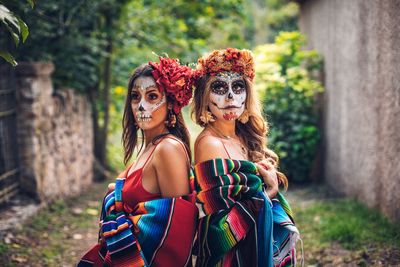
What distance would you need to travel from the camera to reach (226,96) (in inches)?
115

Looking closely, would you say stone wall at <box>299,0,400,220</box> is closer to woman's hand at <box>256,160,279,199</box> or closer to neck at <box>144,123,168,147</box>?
woman's hand at <box>256,160,279,199</box>

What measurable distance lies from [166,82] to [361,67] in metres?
3.36

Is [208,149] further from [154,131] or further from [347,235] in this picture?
[347,235]

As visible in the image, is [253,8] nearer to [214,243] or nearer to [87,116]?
[87,116]

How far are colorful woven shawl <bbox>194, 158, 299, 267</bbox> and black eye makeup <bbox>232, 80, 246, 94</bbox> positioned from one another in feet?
1.48

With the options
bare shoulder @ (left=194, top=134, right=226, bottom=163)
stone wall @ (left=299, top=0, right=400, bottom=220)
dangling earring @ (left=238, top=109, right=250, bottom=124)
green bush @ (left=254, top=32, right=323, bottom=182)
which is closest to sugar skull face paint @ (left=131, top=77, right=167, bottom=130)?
bare shoulder @ (left=194, top=134, right=226, bottom=163)

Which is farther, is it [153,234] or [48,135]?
[48,135]

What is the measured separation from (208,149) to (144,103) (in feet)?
1.44

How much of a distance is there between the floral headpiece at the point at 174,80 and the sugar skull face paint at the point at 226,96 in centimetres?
16

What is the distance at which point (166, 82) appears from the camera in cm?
280

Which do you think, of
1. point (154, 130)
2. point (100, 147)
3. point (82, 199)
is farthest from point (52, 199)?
point (154, 130)

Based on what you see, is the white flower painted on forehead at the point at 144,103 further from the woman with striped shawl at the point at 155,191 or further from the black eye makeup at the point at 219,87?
the black eye makeup at the point at 219,87

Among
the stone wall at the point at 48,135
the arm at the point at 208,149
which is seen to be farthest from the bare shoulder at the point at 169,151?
the stone wall at the point at 48,135

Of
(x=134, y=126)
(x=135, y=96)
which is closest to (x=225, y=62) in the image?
(x=135, y=96)
